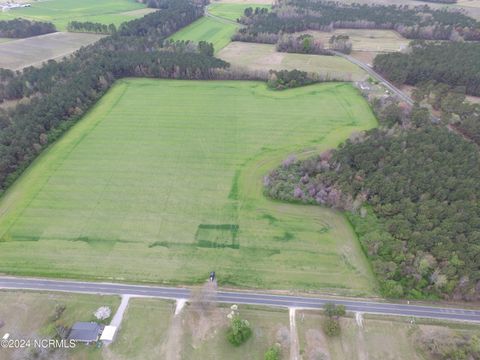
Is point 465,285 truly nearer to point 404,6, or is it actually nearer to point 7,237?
point 7,237

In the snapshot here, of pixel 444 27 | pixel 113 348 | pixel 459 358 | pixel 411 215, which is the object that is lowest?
pixel 113 348

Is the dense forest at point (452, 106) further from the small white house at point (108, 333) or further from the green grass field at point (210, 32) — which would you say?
the small white house at point (108, 333)

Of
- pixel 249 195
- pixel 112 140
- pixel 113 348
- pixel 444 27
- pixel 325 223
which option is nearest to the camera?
pixel 113 348

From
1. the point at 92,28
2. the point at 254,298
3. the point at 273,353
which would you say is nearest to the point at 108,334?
the point at 254,298

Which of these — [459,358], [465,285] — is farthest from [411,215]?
[459,358]

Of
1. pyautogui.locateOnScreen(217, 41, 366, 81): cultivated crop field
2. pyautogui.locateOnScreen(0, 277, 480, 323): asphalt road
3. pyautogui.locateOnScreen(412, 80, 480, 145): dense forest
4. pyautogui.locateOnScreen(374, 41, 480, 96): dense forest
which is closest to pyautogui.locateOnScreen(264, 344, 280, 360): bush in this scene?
pyautogui.locateOnScreen(0, 277, 480, 323): asphalt road

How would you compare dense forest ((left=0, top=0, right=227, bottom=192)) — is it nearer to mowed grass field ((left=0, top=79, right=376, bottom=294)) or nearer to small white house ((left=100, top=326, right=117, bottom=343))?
mowed grass field ((left=0, top=79, right=376, bottom=294))

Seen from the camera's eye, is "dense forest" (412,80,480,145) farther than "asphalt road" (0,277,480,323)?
Yes

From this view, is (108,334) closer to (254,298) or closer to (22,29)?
(254,298)
